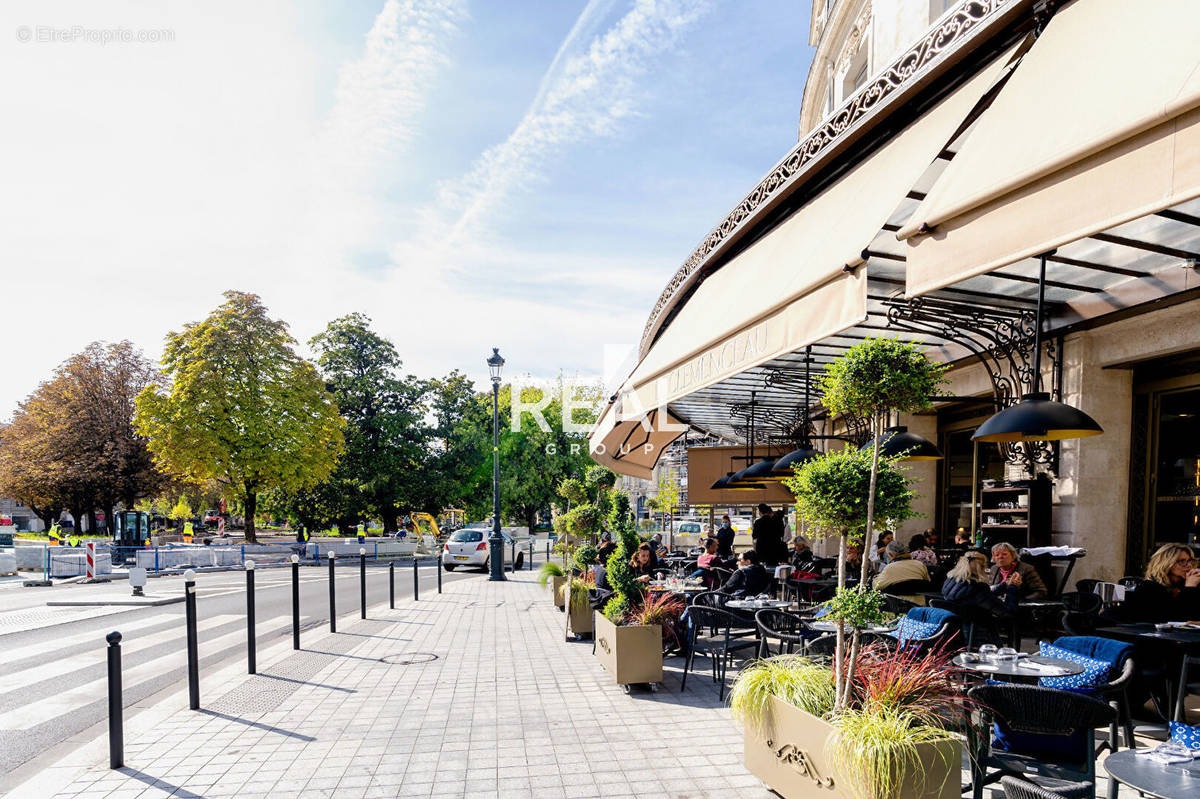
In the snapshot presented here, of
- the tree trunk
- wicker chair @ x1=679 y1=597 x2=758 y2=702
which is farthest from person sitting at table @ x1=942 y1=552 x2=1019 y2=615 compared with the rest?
the tree trunk

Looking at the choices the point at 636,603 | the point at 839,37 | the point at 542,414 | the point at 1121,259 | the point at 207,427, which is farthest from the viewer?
the point at 542,414

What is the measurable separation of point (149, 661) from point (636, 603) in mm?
6586

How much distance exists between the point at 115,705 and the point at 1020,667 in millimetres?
6469

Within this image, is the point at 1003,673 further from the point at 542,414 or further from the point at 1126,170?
the point at 542,414

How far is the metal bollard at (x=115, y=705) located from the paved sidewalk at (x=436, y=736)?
0.14 m

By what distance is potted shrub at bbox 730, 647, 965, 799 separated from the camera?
3580 millimetres

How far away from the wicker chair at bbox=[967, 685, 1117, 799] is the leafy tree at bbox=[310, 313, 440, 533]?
36579 mm

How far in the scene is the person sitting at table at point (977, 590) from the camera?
6840 mm

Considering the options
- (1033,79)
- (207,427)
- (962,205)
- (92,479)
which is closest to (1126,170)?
(962,205)

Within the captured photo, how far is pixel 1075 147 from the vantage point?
3.04m

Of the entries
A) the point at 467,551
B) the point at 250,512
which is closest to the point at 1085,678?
the point at 467,551

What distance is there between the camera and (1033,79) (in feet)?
13.0

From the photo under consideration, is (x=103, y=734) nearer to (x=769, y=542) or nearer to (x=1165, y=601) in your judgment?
(x=1165, y=601)

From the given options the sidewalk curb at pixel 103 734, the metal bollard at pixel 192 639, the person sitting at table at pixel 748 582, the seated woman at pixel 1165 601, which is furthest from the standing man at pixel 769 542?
the metal bollard at pixel 192 639
